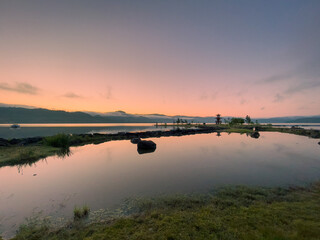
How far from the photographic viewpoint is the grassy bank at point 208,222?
5.71m

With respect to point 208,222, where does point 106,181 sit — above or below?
below

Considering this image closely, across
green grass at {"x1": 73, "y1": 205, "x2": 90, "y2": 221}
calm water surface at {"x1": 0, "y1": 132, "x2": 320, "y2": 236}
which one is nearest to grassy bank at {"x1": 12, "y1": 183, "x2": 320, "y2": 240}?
green grass at {"x1": 73, "y1": 205, "x2": 90, "y2": 221}

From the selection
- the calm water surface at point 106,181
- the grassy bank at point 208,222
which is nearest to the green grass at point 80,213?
the calm water surface at point 106,181

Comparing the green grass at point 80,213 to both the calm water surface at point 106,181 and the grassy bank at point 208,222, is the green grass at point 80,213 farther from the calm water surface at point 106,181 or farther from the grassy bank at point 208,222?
the grassy bank at point 208,222

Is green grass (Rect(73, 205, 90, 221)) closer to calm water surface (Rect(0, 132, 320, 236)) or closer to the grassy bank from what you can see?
calm water surface (Rect(0, 132, 320, 236))

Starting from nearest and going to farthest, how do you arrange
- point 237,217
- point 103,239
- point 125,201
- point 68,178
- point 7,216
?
point 103,239 → point 237,217 → point 7,216 → point 125,201 → point 68,178

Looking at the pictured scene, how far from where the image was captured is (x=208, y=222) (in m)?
6.45

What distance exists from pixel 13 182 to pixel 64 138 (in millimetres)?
18934

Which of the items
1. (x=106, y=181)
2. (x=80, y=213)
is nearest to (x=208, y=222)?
(x=80, y=213)

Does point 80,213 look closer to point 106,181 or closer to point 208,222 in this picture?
point 106,181

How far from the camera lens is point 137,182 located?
41.0 feet

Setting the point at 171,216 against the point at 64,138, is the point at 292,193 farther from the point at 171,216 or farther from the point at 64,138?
the point at 64,138

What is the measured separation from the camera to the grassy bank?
5.71 m

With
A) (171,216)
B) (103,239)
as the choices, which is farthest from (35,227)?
(171,216)
